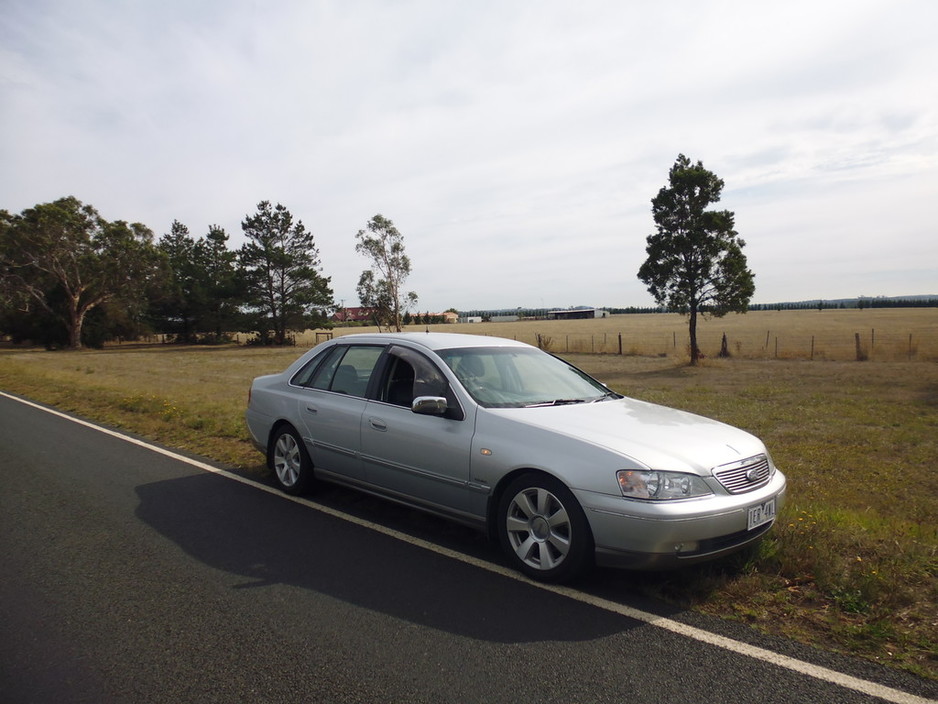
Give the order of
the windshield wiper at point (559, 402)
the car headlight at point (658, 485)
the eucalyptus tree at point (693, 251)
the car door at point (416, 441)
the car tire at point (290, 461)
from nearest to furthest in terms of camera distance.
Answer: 1. the car headlight at point (658, 485)
2. the car door at point (416, 441)
3. the windshield wiper at point (559, 402)
4. the car tire at point (290, 461)
5. the eucalyptus tree at point (693, 251)

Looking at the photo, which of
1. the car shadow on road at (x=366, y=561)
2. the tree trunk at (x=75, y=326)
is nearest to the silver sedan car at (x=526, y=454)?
the car shadow on road at (x=366, y=561)

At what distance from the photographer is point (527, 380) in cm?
519

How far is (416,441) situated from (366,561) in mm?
927

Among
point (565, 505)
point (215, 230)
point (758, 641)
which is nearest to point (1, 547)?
point (565, 505)

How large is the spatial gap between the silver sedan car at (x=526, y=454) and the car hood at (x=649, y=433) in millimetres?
14

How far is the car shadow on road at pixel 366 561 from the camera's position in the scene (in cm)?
346

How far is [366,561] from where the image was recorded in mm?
4336

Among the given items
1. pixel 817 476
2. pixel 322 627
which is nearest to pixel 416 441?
pixel 322 627

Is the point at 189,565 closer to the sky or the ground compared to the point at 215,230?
closer to the ground

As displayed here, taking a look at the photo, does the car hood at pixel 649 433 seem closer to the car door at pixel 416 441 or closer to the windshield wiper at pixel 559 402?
the windshield wiper at pixel 559 402

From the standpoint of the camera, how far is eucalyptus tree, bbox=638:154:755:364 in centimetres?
2825

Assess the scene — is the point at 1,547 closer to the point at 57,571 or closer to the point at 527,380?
the point at 57,571

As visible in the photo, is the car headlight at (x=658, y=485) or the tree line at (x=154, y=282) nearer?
the car headlight at (x=658, y=485)

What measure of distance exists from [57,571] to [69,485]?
8.68 feet
